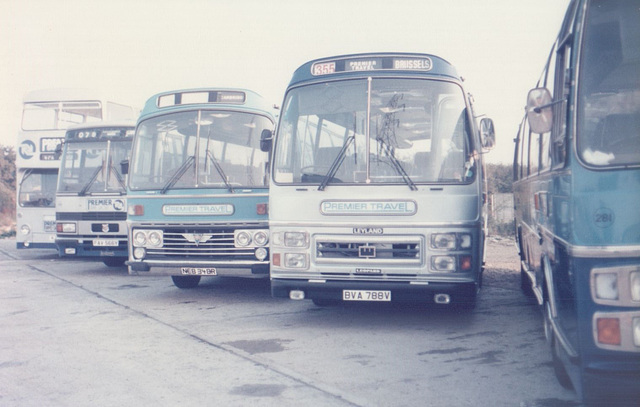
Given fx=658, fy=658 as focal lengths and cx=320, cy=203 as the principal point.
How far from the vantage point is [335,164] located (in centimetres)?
752

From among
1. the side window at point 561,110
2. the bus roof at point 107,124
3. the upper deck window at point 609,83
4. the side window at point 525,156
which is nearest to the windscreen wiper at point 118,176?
the bus roof at point 107,124

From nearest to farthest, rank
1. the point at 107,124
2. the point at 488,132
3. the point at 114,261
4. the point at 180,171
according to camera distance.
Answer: the point at 488,132, the point at 180,171, the point at 107,124, the point at 114,261

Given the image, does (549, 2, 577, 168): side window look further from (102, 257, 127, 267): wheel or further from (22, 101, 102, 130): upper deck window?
(22, 101, 102, 130): upper deck window

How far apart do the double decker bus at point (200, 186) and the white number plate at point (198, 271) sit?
0.01 meters

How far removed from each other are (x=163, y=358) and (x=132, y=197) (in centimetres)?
398

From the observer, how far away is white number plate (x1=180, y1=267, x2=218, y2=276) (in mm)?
9312

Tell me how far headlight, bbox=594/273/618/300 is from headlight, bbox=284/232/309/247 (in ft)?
13.8

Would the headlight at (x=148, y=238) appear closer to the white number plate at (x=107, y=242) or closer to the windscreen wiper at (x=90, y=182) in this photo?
the white number plate at (x=107, y=242)

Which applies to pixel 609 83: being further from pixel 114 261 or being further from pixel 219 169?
pixel 114 261

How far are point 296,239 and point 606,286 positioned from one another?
433 centimetres

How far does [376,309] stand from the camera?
909cm

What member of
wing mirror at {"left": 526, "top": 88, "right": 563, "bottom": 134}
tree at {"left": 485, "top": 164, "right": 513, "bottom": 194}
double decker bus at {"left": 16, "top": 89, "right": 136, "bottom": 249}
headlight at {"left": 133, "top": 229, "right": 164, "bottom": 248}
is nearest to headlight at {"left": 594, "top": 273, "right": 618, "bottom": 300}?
wing mirror at {"left": 526, "top": 88, "right": 563, "bottom": 134}

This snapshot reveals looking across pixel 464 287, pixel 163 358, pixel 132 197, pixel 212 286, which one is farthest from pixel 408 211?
pixel 212 286

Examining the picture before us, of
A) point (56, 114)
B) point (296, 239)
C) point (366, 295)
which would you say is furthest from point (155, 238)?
point (56, 114)
